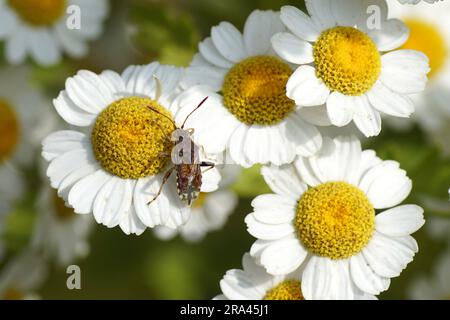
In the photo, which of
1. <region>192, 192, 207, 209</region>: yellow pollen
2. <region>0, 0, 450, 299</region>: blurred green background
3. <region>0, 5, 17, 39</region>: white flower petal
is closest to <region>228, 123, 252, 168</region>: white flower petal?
<region>0, 0, 450, 299</region>: blurred green background

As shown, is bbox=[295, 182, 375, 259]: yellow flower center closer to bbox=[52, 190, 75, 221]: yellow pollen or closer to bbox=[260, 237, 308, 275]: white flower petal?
bbox=[260, 237, 308, 275]: white flower petal

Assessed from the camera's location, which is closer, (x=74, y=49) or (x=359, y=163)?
(x=359, y=163)

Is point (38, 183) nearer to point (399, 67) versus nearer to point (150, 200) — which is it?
point (150, 200)

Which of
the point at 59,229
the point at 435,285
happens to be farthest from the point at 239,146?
the point at 435,285

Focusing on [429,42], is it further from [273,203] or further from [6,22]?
[6,22]

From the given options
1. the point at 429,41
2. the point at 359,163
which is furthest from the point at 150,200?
the point at 429,41

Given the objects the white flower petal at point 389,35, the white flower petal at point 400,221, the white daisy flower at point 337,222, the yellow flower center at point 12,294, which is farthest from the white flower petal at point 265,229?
the yellow flower center at point 12,294
